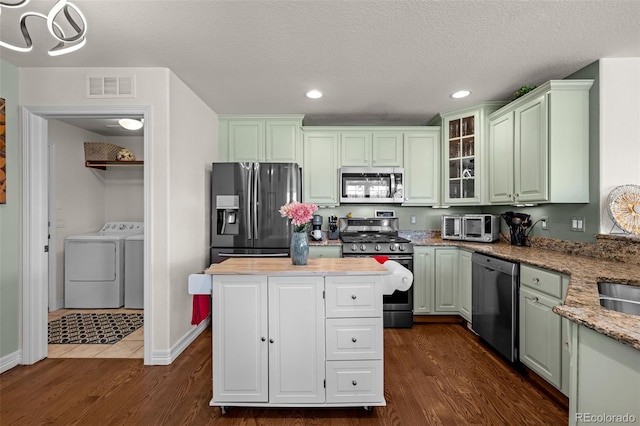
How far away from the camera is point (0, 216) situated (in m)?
2.42

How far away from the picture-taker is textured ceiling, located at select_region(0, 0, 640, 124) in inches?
71.5

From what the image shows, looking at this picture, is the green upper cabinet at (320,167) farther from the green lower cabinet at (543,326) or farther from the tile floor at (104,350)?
the tile floor at (104,350)

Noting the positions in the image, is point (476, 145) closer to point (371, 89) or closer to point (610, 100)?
point (610, 100)

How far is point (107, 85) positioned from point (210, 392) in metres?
2.69

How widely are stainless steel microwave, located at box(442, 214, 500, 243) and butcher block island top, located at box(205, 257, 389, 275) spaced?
1943mm

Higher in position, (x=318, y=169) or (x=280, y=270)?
(x=318, y=169)

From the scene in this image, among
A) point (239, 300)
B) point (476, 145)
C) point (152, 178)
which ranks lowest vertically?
point (239, 300)

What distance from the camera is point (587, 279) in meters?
1.66

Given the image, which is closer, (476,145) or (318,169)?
(476,145)

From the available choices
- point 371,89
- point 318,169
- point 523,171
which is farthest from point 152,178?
point 523,171

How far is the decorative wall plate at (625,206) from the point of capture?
2.30 metres

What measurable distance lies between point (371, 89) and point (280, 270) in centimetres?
213

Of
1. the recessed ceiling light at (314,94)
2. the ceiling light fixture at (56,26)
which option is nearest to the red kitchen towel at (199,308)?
the ceiling light fixture at (56,26)

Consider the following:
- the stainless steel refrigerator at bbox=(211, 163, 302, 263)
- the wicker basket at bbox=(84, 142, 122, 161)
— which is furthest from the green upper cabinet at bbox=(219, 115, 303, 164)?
the wicker basket at bbox=(84, 142, 122, 161)
